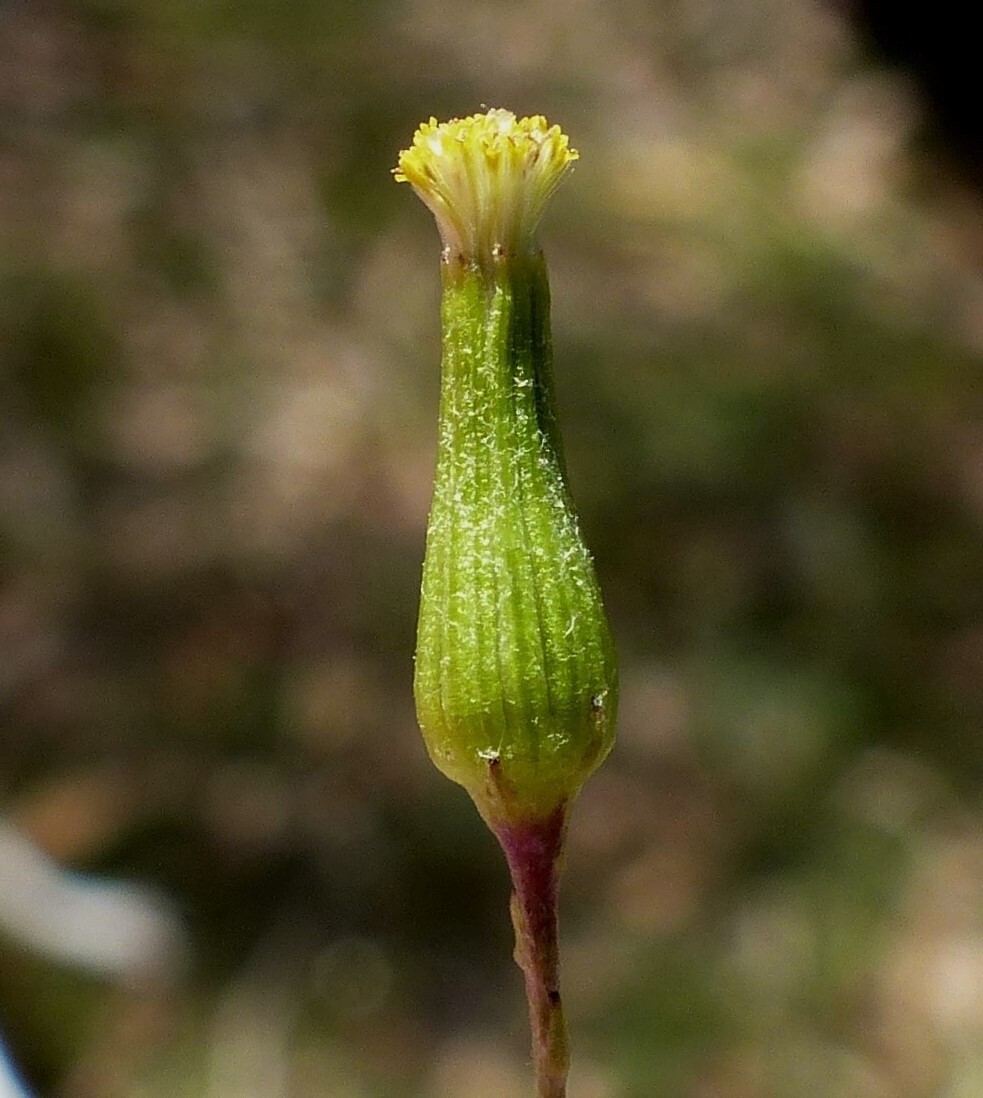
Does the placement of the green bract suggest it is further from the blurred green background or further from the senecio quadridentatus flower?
the blurred green background

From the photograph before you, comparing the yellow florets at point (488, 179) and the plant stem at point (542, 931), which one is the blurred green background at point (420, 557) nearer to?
the plant stem at point (542, 931)

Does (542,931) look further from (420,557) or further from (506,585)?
(420,557)

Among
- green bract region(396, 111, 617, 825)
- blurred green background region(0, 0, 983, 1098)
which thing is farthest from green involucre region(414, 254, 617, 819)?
blurred green background region(0, 0, 983, 1098)

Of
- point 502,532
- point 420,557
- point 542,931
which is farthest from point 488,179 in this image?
point 420,557

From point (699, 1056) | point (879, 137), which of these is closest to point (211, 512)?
point (699, 1056)

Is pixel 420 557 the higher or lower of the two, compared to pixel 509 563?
lower

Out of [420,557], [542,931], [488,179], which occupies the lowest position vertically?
[420,557]

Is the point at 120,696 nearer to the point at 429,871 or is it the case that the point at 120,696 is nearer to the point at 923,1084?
the point at 429,871
